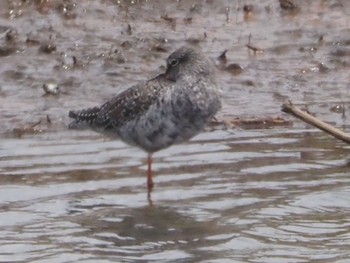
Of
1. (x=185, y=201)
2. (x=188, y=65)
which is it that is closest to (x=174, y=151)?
(x=188, y=65)

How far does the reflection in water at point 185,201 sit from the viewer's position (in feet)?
26.7

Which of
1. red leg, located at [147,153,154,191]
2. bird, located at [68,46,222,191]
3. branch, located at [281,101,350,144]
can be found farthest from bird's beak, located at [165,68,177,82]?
branch, located at [281,101,350,144]

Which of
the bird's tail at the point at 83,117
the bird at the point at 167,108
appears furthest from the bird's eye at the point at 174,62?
the bird's tail at the point at 83,117

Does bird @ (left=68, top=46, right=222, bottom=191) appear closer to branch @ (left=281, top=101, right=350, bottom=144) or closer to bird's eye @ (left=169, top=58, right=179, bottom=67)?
bird's eye @ (left=169, top=58, right=179, bottom=67)

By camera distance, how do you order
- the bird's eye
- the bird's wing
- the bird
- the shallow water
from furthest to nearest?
1. the bird's eye
2. the bird's wing
3. the bird
4. the shallow water

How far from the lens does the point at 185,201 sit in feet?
29.7

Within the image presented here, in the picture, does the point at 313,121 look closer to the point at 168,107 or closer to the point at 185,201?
the point at 168,107

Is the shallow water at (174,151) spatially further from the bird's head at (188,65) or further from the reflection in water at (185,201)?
the bird's head at (188,65)

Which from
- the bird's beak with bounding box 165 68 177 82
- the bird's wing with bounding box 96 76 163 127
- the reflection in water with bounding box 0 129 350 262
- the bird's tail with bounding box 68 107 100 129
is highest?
the bird's beak with bounding box 165 68 177 82

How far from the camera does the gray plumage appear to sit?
9.44m

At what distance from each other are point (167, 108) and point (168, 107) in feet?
0.03

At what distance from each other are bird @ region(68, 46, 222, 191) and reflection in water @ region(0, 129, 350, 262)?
0.27 meters

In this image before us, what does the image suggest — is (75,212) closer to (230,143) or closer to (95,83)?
(230,143)

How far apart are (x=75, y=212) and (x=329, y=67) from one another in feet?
14.0
